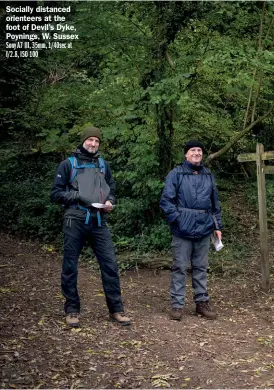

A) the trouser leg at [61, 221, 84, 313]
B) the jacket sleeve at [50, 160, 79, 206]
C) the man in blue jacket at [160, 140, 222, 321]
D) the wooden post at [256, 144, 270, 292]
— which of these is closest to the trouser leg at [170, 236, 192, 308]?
the man in blue jacket at [160, 140, 222, 321]

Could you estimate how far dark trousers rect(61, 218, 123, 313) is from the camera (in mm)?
5582

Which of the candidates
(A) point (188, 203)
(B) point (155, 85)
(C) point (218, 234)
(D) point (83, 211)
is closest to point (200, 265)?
(C) point (218, 234)

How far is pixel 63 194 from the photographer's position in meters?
5.50

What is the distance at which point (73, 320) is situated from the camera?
553 centimetres

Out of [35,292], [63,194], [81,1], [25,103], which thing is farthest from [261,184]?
[25,103]

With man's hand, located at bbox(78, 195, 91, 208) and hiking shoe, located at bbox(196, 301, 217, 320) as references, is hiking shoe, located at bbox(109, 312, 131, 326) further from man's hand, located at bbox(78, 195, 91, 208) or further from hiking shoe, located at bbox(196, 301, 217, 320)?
man's hand, located at bbox(78, 195, 91, 208)

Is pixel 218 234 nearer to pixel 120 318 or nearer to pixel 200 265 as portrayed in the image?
pixel 200 265

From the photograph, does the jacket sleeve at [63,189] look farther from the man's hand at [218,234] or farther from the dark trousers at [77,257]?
the man's hand at [218,234]

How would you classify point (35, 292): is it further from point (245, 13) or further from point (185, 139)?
point (245, 13)

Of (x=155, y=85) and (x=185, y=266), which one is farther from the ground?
(x=155, y=85)

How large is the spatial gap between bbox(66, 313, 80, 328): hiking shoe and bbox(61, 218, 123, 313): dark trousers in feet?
0.18

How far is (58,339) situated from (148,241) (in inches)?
184

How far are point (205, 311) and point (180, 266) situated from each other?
2.38 ft

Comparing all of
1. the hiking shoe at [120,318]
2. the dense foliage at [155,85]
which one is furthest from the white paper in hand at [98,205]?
the dense foliage at [155,85]
